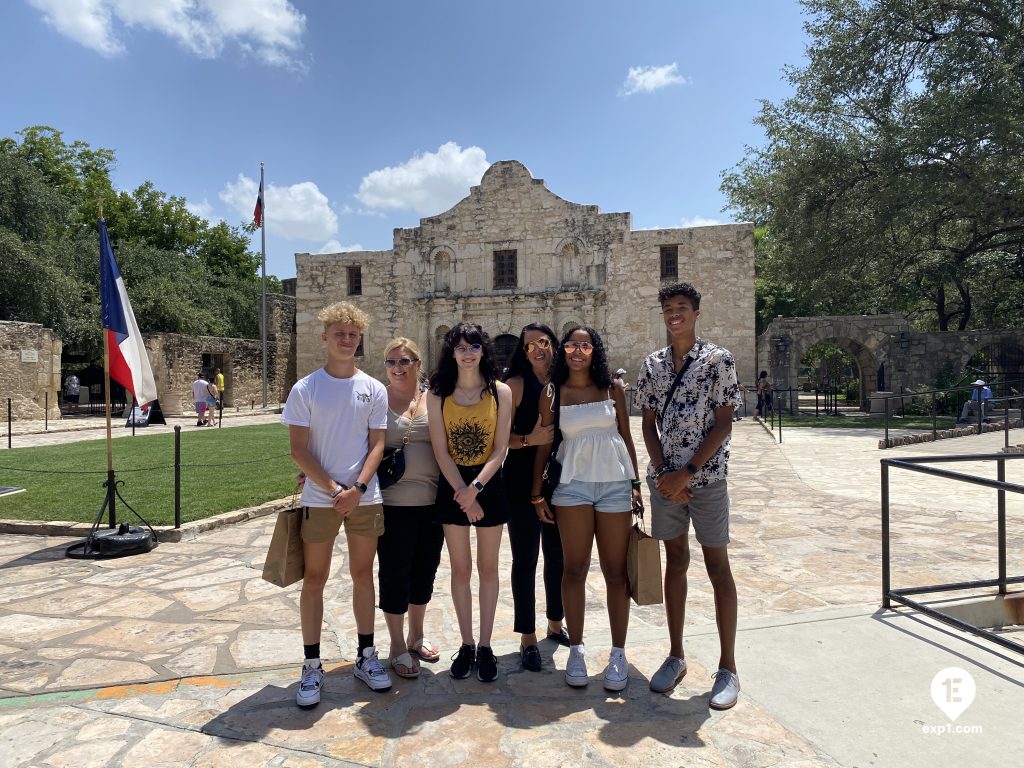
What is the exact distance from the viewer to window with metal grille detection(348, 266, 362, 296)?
1100 inches

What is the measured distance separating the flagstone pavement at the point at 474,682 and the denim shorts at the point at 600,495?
3.01ft

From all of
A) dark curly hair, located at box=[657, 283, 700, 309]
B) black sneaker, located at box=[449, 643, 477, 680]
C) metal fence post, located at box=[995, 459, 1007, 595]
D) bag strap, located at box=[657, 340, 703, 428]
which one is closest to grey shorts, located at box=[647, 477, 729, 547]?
bag strap, located at box=[657, 340, 703, 428]

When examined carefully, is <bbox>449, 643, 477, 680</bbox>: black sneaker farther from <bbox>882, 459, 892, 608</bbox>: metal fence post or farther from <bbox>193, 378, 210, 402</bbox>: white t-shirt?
<bbox>193, 378, 210, 402</bbox>: white t-shirt

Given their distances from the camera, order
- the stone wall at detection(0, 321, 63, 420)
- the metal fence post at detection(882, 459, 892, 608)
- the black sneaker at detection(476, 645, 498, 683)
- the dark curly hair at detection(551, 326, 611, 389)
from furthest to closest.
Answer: the stone wall at detection(0, 321, 63, 420) → the metal fence post at detection(882, 459, 892, 608) → the dark curly hair at detection(551, 326, 611, 389) → the black sneaker at detection(476, 645, 498, 683)

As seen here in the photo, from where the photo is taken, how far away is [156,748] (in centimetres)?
286

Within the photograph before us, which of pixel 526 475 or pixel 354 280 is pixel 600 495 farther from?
pixel 354 280

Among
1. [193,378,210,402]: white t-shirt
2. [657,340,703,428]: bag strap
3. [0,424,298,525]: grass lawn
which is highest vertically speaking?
[657,340,703,428]: bag strap

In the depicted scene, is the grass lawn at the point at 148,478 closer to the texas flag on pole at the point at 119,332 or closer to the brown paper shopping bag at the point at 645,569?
the texas flag on pole at the point at 119,332

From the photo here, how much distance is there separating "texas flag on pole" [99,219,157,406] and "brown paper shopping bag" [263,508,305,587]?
4098 millimetres

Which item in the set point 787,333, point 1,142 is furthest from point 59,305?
point 787,333

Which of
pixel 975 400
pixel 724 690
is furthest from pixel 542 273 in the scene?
pixel 724 690

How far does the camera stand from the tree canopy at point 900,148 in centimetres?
1752

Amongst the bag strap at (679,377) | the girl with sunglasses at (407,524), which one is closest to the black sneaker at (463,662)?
the girl with sunglasses at (407,524)

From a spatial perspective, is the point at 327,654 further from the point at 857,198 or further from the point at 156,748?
the point at 857,198
